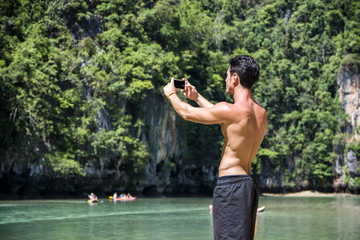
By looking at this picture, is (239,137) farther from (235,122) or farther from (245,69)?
(245,69)

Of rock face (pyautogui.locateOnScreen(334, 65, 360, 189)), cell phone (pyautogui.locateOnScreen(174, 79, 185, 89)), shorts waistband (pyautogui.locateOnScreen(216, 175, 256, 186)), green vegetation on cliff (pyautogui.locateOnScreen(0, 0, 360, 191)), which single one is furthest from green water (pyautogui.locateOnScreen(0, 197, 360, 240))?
rock face (pyautogui.locateOnScreen(334, 65, 360, 189))

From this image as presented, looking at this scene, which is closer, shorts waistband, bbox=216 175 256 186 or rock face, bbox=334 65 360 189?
shorts waistband, bbox=216 175 256 186

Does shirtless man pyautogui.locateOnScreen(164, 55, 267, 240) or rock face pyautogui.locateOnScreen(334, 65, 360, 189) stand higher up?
rock face pyautogui.locateOnScreen(334, 65, 360, 189)

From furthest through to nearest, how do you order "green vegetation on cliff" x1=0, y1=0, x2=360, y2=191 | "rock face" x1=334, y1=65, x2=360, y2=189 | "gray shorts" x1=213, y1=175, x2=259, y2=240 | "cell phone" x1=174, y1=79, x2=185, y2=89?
"rock face" x1=334, y1=65, x2=360, y2=189, "green vegetation on cliff" x1=0, y1=0, x2=360, y2=191, "cell phone" x1=174, y1=79, x2=185, y2=89, "gray shorts" x1=213, y1=175, x2=259, y2=240

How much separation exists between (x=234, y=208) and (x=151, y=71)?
93.6ft

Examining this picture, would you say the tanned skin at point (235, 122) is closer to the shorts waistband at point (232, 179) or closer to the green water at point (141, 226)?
the shorts waistband at point (232, 179)

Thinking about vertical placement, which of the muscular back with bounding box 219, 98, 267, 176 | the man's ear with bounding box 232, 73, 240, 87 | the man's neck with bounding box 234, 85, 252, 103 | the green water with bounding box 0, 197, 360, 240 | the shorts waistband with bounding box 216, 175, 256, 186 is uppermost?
the man's ear with bounding box 232, 73, 240, 87

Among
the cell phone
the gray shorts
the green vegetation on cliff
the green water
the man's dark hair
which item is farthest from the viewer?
the green vegetation on cliff

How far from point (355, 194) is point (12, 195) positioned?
28528mm

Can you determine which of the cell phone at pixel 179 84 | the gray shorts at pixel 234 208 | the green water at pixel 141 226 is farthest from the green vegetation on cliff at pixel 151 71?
the gray shorts at pixel 234 208

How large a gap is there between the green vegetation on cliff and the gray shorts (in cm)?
2264

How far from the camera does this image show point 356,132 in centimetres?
4116

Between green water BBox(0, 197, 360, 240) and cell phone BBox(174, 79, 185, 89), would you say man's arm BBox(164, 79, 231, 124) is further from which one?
green water BBox(0, 197, 360, 240)

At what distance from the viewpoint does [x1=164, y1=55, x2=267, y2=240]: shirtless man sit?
258cm
